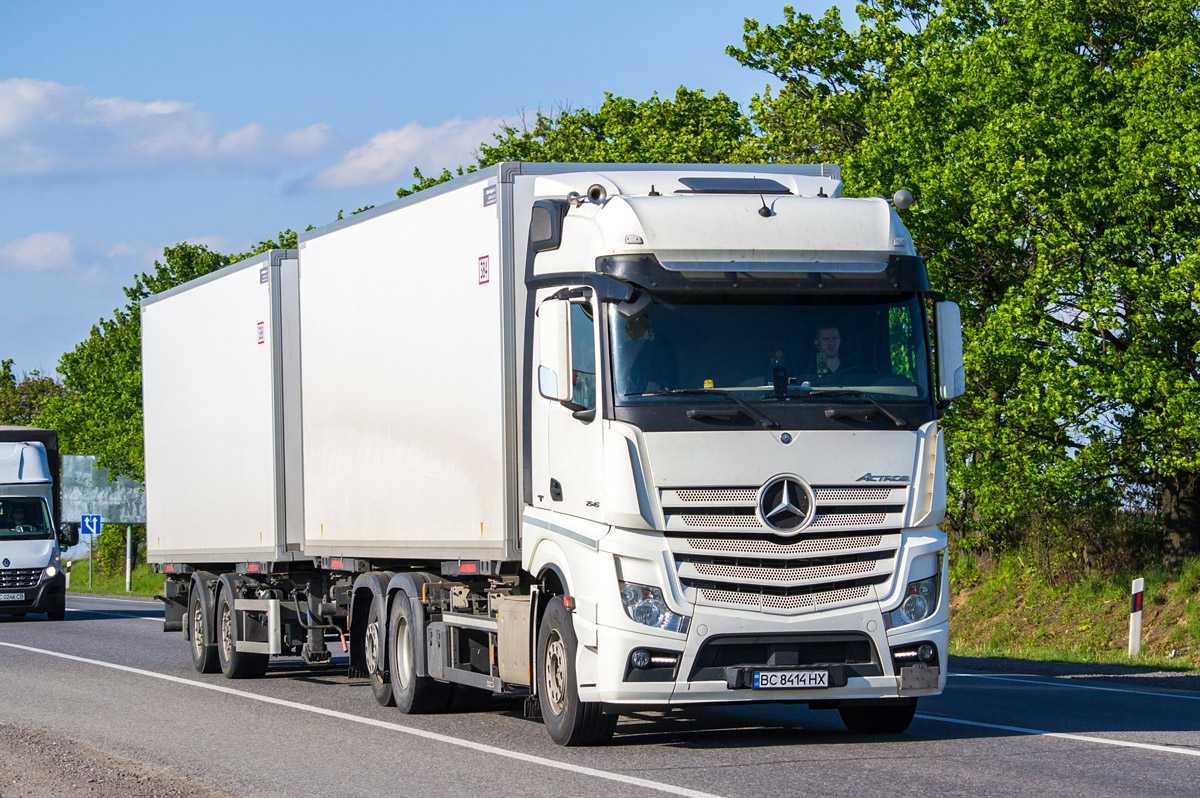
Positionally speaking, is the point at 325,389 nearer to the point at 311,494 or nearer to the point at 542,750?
the point at 311,494

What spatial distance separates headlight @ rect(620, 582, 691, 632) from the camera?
32.4ft

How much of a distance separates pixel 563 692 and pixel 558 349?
87.3 inches

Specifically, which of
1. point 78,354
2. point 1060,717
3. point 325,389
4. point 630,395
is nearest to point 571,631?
point 630,395

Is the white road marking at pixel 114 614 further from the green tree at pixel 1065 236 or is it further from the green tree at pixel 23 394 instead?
the green tree at pixel 23 394

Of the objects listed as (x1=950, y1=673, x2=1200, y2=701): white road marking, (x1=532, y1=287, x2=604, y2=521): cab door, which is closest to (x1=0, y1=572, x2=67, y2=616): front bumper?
(x1=950, y1=673, x2=1200, y2=701): white road marking

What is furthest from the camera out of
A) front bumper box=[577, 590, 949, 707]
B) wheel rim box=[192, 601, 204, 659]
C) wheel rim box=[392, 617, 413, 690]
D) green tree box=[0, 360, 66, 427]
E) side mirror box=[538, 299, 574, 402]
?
green tree box=[0, 360, 66, 427]

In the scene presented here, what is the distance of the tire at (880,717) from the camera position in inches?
437

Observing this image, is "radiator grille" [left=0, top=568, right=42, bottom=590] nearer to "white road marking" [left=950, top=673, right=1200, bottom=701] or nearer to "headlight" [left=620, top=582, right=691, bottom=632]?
"white road marking" [left=950, top=673, right=1200, bottom=701]

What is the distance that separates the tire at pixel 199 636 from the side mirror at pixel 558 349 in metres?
8.85

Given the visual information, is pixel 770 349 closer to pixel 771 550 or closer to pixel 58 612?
pixel 771 550

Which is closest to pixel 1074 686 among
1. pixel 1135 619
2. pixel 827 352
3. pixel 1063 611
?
pixel 1135 619

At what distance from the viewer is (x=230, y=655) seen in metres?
17.2

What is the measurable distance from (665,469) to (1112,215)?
18.3 meters

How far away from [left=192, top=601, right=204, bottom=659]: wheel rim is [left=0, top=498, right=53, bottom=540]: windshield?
45.7ft
